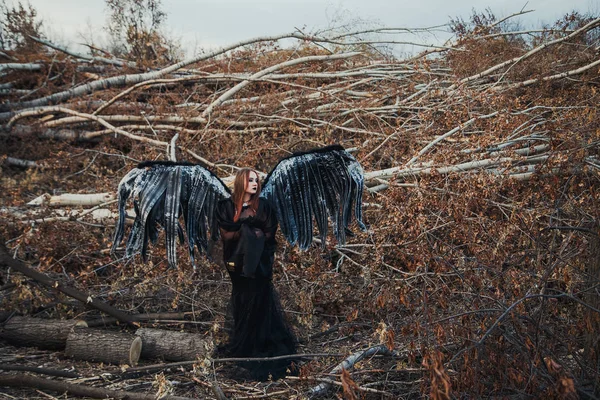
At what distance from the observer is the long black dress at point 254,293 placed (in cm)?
406

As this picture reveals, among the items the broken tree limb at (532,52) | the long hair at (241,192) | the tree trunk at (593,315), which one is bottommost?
the tree trunk at (593,315)

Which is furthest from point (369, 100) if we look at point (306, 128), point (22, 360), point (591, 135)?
point (22, 360)

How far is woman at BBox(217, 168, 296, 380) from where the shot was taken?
4.04 meters

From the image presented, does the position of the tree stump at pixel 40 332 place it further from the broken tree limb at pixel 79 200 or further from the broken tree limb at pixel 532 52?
the broken tree limb at pixel 532 52

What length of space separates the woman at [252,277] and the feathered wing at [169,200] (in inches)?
5.2

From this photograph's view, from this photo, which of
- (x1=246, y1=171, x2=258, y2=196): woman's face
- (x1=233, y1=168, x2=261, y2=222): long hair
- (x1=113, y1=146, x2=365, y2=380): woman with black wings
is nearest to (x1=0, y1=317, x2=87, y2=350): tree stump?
(x1=113, y1=146, x2=365, y2=380): woman with black wings

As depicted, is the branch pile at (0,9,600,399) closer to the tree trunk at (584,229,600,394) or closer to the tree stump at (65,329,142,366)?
the tree trunk at (584,229,600,394)

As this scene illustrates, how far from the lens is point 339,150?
417 cm

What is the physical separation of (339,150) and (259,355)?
1622 mm

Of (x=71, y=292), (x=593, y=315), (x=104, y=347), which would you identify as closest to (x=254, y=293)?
(x=104, y=347)

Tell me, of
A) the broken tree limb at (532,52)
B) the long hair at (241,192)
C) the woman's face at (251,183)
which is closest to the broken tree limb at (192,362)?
the long hair at (241,192)

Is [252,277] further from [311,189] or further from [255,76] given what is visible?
[255,76]

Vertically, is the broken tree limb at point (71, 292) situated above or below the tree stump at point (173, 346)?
above

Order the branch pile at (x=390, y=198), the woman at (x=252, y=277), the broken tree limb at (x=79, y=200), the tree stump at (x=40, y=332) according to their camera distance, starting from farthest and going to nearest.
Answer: the broken tree limb at (x=79, y=200), the tree stump at (x=40, y=332), the woman at (x=252, y=277), the branch pile at (x=390, y=198)
